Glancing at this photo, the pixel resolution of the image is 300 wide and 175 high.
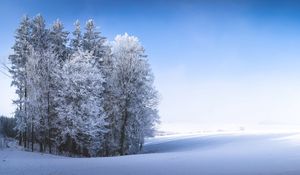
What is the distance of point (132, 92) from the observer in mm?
39719

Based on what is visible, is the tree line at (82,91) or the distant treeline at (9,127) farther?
the distant treeline at (9,127)

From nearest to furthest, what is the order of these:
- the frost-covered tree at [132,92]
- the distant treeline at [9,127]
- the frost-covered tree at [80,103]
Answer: the frost-covered tree at [80,103] → the frost-covered tree at [132,92] → the distant treeline at [9,127]

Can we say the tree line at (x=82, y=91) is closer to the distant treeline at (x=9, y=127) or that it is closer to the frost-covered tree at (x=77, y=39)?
the frost-covered tree at (x=77, y=39)

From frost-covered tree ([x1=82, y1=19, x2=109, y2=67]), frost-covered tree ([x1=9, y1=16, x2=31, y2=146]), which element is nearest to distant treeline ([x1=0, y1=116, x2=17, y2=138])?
frost-covered tree ([x1=9, y1=16, x2=31, y2=146])

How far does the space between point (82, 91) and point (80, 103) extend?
1440 mm

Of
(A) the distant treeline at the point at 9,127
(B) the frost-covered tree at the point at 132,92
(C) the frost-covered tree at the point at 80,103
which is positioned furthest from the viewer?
(A) the distant treeline at the point at 9,127

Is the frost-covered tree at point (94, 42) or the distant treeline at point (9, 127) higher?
the frost-covered tree at point (94, 42)

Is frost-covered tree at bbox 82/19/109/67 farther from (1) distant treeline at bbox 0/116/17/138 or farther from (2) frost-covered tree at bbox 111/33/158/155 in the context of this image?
(1) distant treeline at bbox 0/116/17/138

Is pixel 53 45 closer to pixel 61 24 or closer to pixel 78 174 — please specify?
pixel 61 24

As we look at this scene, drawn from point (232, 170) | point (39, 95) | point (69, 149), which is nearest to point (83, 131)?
point (69, 149)

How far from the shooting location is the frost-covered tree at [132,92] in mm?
40000

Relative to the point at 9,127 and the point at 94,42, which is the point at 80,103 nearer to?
the point at 94,42

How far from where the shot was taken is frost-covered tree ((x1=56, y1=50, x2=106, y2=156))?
1417 inches

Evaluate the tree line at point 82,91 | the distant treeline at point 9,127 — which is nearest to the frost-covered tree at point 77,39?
the tree line at point 82,91
